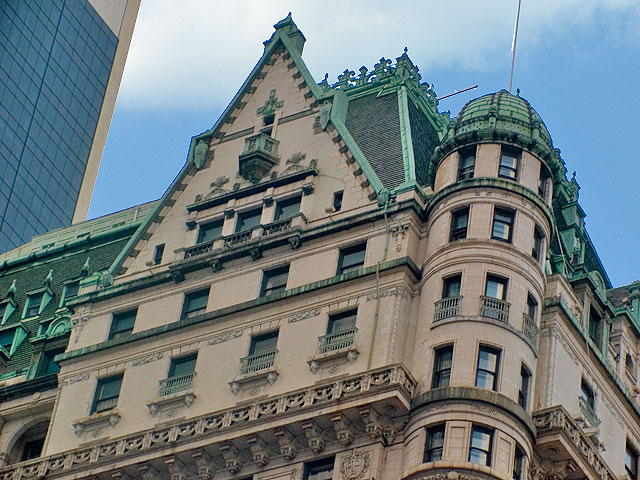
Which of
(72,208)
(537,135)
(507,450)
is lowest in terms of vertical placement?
(507,450)

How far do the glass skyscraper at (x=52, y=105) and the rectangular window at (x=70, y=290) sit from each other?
7610cm

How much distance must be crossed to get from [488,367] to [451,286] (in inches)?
176

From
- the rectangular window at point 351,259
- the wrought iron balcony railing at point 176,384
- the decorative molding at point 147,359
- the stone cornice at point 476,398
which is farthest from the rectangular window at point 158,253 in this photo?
the stone cornice at point 476,398

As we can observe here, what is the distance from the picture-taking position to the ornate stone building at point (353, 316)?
205 feet

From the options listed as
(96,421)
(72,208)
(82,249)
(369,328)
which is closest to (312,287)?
(369,328)

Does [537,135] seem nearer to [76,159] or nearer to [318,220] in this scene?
[318,220]

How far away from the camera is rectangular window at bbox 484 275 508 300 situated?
65125mm

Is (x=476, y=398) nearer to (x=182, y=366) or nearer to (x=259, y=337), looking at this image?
(x=259, y=337)

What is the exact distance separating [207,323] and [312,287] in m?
4.94

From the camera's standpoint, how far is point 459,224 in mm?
67750

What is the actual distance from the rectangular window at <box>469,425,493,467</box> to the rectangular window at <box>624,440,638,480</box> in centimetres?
1127

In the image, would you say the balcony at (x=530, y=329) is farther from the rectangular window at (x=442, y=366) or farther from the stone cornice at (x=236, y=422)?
the stone cornice at (x=236, y=422)

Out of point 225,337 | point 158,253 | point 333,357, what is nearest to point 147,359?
point 225,337

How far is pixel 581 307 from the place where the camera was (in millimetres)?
70750
